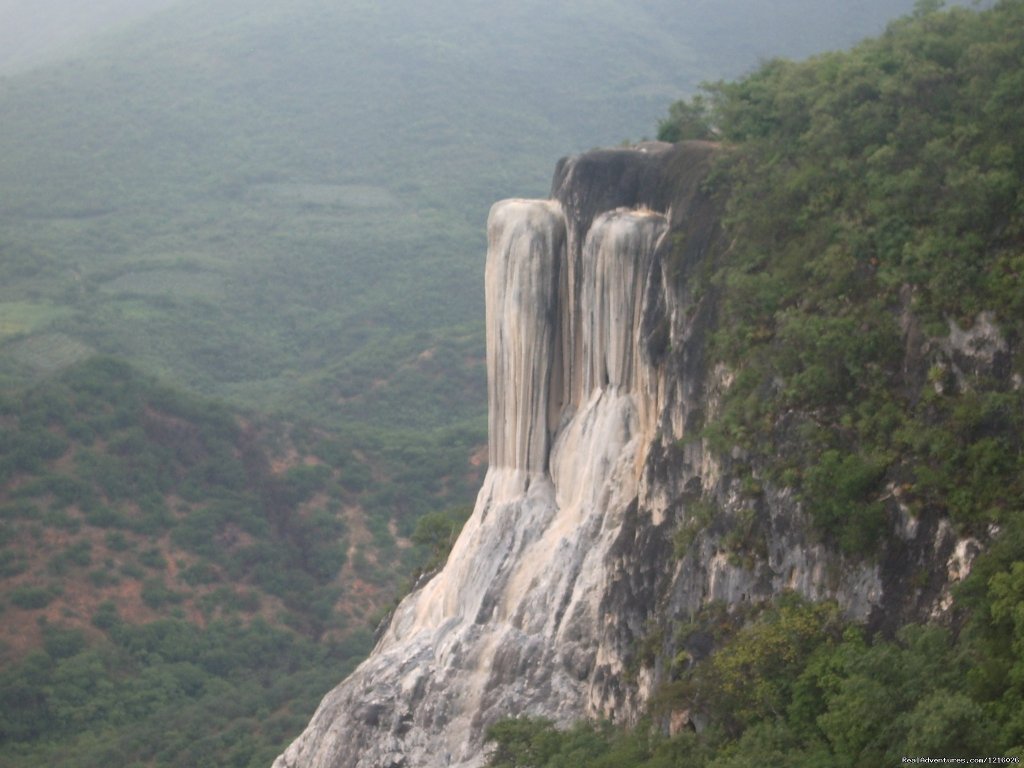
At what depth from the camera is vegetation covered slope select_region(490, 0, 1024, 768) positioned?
16.3m

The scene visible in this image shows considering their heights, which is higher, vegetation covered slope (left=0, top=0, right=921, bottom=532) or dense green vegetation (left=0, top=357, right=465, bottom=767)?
vegetation covered slope (left=0, top=0, right=921, bottom=532)

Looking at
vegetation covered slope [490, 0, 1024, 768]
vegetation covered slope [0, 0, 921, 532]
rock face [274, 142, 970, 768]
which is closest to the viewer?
vegetation covered slope [490, 0, 1024, 768]

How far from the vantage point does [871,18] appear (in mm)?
151875

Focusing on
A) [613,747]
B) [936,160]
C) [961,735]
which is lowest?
[613,747]

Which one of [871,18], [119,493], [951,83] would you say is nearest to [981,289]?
[951,83]

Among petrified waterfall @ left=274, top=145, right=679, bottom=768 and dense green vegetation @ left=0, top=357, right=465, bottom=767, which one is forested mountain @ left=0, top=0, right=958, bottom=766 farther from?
petrified waterfall @ left=274, top=145, right=679, bottom=768

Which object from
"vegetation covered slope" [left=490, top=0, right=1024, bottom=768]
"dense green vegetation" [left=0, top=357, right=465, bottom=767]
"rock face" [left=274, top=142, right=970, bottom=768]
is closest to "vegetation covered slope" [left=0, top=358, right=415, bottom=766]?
"dense green vegetation" [left=0, top=357, right=465, bottom=767]

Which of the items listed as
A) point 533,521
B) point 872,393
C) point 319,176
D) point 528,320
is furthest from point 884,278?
point 319,176

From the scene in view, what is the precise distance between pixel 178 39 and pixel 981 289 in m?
143

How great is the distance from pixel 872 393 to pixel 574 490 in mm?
6107

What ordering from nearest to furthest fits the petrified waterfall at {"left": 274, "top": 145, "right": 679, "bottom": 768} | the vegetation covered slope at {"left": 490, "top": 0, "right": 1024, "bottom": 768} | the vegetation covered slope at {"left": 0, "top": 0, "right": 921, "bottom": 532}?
the vegetation covered slope at {"left": 490, "top": 0, "right": 1024, "bottom": 768}, the petrified waterfall at {"left": 274, "top": 145, "right": 679, "bottom": 768}, the vegetation covered slope at {"left": 0, "top": 0, "right": 921, "bottom": 532}

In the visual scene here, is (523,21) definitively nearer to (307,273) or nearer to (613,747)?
(307,273)

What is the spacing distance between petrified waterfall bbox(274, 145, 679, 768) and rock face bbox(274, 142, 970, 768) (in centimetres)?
3

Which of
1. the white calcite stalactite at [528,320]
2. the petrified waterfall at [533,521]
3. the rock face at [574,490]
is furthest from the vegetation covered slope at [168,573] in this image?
the white calcite stalactite at [528,320]
